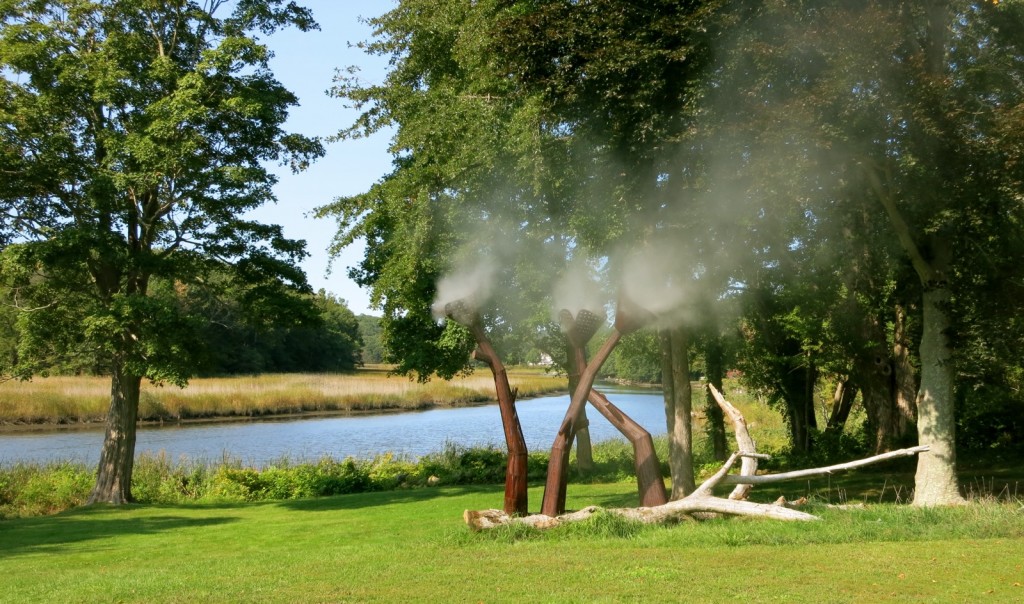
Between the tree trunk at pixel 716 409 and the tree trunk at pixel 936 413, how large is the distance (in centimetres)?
861

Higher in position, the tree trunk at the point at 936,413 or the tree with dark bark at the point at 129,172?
the tree with dark bark at the point at 129,172

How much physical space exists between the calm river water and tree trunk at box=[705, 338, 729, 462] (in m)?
8.32

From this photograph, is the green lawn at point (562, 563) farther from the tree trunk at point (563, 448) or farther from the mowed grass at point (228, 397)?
the mowed grass at point (228, 397)

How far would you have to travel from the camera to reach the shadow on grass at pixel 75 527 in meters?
12.7

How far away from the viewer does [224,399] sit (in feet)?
150

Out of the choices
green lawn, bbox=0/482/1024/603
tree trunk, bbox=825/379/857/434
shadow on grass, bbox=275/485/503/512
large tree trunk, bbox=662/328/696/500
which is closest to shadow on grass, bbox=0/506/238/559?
green lawn, bbox=0/482/1024/603

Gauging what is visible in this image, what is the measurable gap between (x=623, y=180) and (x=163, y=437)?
93.1ft

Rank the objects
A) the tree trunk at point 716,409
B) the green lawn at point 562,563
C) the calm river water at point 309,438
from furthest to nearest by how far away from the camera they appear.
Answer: the calm river water at point 309,438 < the tree trunk at point 716,409 < the green lawn at point 562,563

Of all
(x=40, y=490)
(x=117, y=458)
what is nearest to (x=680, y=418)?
(x=117, y=458)

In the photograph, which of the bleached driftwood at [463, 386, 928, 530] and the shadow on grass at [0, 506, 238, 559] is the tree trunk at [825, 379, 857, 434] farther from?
the shadow on grass at [0, 506, 238, 559]

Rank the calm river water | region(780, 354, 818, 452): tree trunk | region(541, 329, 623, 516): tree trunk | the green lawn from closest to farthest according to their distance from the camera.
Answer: the green lawn → region(541, 329, 623, 516): tree trunk → region(780, 354, 818, 452): tree trunk → the calm river water

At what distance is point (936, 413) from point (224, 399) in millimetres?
39954

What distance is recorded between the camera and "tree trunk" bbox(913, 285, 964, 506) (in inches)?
466

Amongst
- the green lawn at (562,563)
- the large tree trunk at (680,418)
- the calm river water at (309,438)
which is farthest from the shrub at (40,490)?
the large tree trunk at (680,418)
